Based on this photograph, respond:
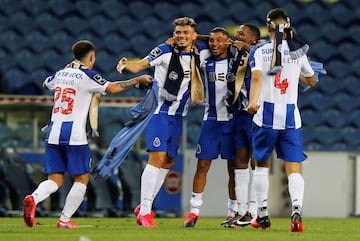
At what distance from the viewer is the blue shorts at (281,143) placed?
1070 cm

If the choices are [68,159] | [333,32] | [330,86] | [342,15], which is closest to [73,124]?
[68,159]

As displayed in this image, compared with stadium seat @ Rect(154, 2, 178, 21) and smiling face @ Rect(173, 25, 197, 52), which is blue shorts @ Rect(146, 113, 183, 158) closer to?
smiling face @ Rect(173, 25, 197, 52)

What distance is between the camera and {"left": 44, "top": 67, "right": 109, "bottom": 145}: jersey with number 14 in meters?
11.1

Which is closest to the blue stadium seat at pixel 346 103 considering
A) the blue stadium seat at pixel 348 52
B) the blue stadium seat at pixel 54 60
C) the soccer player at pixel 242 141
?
the blue stadium seat at pixel 348 52

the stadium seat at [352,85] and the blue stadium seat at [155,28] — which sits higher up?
the blue stadium seat at [155,28]

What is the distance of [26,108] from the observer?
53.7 ft

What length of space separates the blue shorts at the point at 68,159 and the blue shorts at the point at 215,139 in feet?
4.14

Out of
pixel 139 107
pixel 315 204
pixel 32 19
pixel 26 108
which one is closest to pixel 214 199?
pixel 315 204

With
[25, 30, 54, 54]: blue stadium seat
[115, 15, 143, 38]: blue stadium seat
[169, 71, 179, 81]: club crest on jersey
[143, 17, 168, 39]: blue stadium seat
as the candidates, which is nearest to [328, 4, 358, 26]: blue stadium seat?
[143, 17, 168, 39]: blue stadium seat

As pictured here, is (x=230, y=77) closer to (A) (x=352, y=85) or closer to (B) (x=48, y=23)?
(A) (x=352, y=85)

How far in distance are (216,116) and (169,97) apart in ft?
1.96

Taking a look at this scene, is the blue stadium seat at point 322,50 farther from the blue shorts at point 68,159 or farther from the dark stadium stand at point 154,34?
the blue shorts at point 68,159

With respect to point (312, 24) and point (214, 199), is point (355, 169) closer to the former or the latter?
point (214, 199)

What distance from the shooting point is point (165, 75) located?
11.6m
